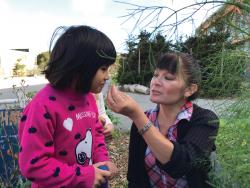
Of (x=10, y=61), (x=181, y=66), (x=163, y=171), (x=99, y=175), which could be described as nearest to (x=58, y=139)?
(x=99, y=175)

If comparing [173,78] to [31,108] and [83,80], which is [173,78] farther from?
[31,108]

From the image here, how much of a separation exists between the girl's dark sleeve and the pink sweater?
1.23 feet

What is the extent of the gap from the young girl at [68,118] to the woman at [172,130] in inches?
7.7

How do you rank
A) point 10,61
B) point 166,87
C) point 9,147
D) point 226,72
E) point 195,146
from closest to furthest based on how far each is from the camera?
point 226,72, point 195,146, point 166,87, point 9,147, point 10,61

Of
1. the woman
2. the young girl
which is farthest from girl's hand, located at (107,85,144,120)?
the young girl

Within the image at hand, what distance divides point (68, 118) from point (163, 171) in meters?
0.49

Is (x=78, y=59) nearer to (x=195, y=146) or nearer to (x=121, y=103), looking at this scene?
(x=121, y=103)

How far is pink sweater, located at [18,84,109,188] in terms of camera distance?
167 cm

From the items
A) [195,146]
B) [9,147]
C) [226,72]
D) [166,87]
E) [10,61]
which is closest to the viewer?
[226,72]

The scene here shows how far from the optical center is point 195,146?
5.74 ft

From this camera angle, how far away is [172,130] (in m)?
1.93

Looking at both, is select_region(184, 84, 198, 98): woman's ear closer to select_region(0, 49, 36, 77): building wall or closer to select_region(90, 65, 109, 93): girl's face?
select_region(90, 65, 109, 93): girl's face

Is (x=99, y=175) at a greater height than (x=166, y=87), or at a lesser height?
lesser

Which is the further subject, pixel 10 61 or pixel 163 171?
pixel 10 61
